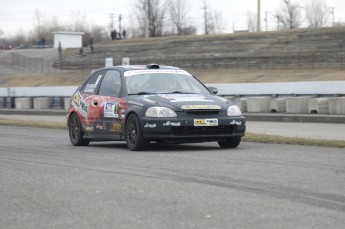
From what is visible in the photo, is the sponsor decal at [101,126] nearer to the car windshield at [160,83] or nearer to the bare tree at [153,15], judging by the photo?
the car windshield at [160,83]

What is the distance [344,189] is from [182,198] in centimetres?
182

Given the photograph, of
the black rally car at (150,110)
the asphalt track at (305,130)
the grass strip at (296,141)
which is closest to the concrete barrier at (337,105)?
the asphalt track at (305,130)

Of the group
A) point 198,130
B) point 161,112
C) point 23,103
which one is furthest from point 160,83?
point 23,103

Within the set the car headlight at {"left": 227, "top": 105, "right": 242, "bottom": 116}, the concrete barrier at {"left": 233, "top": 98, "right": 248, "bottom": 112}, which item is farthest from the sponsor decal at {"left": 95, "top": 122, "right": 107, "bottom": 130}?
the concrete barrier at {"left": 233, "top": 98, "right": 248, "bottom": 112}

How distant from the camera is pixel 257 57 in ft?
157

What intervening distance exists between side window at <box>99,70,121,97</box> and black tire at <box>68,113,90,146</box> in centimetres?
97

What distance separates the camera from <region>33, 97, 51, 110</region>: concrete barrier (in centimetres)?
3709

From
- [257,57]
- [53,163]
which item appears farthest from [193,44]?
[53,163]

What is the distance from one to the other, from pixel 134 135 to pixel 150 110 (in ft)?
1.98

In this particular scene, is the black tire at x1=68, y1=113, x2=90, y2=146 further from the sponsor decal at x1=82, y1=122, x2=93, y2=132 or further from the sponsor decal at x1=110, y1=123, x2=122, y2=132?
the sponsor decal at x1=110, y1=123, x2=122, y2=132

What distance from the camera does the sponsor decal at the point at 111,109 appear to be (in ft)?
44.5

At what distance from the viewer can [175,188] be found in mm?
8398

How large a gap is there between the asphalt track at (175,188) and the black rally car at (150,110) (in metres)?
0.33

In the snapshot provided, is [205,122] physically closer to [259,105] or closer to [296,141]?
[296,141]
